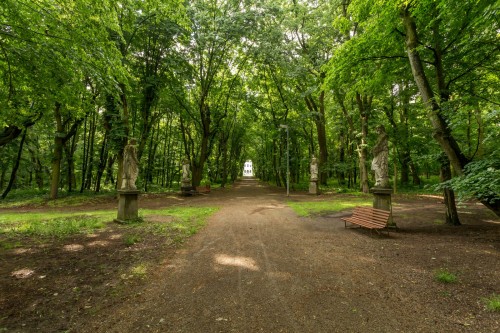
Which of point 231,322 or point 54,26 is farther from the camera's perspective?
point 54,26

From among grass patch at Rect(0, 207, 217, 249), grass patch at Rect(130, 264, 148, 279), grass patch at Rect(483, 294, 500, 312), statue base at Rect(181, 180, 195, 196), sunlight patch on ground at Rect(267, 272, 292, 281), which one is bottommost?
grass patch at Rect(130, 264, 148, 279)

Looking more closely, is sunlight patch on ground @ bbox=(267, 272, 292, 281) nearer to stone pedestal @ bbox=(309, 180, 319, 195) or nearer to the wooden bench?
→ the wooden bench

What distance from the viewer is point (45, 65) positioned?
6234mm

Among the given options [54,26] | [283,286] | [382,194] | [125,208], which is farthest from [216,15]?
[283,286]

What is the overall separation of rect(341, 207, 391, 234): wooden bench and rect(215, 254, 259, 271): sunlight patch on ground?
160 inches

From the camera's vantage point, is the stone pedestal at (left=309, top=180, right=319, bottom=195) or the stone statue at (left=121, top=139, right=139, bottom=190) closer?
the stone statue at (left=121, top=139, right=139, bottom=190)

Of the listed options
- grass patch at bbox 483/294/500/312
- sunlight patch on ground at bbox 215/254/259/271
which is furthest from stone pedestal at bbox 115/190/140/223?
grass patch at bbox 483/294/500/312

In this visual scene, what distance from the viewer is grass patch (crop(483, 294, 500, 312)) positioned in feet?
11.1

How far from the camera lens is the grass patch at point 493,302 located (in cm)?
337

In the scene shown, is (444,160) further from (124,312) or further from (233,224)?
(124,312)

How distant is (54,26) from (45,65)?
992mm

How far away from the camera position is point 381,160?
849cm

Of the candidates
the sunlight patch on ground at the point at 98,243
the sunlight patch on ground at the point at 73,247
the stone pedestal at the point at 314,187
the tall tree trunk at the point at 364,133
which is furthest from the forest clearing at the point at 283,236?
the stone pedestal at the point at 314,187

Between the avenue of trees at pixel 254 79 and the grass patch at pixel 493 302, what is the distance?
2403 mm
